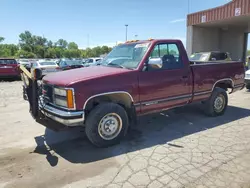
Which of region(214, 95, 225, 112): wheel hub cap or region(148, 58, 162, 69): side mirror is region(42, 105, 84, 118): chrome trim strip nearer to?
region(148, 58, 162, 69): side mirror

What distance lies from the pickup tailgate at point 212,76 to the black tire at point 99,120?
7.20ft

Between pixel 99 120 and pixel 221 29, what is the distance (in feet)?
72.4

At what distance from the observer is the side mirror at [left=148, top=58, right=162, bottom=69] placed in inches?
177

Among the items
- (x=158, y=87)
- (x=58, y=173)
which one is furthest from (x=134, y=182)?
(x=158, y=87)

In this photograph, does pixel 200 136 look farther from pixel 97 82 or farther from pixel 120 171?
pixel 97 82

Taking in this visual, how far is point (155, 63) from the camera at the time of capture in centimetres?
457

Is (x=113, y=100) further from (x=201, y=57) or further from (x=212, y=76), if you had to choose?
(x=201, y=57)

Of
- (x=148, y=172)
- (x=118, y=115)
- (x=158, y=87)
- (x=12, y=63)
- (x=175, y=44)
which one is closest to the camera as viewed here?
(x=148, y=172)

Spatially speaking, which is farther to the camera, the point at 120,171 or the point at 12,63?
the point at 12,63

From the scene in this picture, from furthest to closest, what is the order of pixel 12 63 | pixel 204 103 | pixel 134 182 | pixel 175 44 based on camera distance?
pixel 12 63
pixel 204 103
pixel 175 44
pixel 134 182

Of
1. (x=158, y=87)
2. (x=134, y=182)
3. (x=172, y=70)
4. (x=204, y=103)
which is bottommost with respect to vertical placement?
(x=134, y=182)

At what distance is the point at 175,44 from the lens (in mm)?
5059

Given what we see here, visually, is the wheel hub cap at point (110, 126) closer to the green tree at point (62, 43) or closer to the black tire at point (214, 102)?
the black tire at point (214, 102)

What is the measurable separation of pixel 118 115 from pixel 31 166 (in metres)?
1.70
